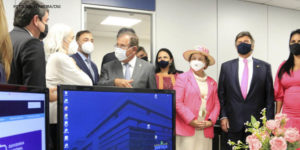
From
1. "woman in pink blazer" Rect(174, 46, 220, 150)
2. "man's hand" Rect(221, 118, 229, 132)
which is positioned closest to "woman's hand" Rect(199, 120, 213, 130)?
"woman in pink blazer" Rect(174, 46, 220, 150)

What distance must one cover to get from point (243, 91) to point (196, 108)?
A: 505 millimetres

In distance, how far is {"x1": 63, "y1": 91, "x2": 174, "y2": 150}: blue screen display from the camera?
0.87 m

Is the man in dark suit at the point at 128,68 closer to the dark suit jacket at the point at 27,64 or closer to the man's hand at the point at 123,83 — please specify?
the man's hand at the point at 123,83

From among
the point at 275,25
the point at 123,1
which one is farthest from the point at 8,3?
the point at 275,25

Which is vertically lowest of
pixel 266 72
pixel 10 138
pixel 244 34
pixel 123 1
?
pixel 10 138

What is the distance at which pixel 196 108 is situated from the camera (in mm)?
2598

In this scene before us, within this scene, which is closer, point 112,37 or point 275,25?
point 275,25

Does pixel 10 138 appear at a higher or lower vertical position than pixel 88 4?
lower

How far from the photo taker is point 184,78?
8.96ft

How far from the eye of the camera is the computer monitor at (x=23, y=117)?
637 mm

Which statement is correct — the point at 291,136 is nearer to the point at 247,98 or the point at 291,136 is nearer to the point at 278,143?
the point at 278,143

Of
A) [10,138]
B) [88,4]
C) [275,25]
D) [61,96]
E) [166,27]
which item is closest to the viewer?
[10,138]

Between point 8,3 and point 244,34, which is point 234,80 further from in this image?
point 8,3

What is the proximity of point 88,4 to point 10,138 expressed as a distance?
3.28 metres
